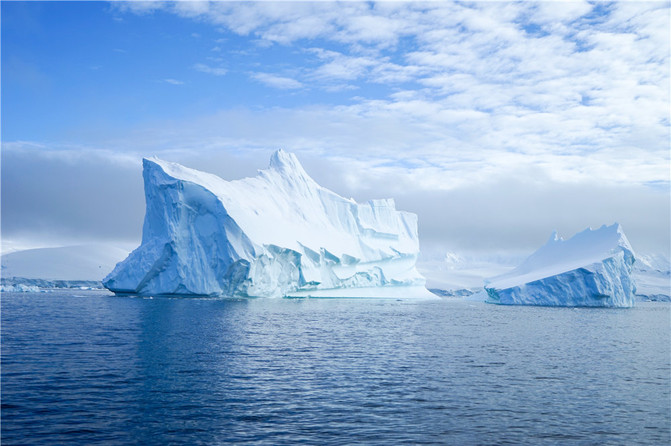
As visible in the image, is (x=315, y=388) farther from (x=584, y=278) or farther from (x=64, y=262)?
(x=64, y=262)

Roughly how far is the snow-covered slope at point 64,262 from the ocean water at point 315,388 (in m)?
57.0

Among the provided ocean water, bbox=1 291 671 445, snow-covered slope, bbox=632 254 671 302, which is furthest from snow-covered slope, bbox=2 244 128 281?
snow-covered slope, bbox=632 254 671 302

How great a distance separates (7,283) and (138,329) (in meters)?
57.7

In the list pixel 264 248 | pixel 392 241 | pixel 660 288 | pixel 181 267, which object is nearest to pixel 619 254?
pixel 392 241

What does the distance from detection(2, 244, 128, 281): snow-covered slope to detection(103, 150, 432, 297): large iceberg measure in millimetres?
35853

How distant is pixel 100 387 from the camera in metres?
11.5

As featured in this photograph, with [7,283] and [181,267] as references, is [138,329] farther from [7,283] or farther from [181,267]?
[7,283]

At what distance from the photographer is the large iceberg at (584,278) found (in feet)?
157

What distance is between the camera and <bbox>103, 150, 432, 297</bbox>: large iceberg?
39125 mm

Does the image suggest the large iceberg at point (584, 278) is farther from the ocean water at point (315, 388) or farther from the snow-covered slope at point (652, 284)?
A: the snow-covered slope at point (652, 284)

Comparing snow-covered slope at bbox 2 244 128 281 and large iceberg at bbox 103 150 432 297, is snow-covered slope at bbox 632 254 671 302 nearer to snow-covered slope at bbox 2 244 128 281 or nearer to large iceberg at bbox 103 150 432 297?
large iceberg at bbox 103 150 432 297

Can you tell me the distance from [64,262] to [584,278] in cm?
6717

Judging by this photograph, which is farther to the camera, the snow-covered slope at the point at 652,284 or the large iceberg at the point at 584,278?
the snow-covered slope at the point at 652,284

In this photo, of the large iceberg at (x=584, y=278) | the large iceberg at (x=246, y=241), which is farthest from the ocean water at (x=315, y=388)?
the large iceberg at (x=584, y=278)
